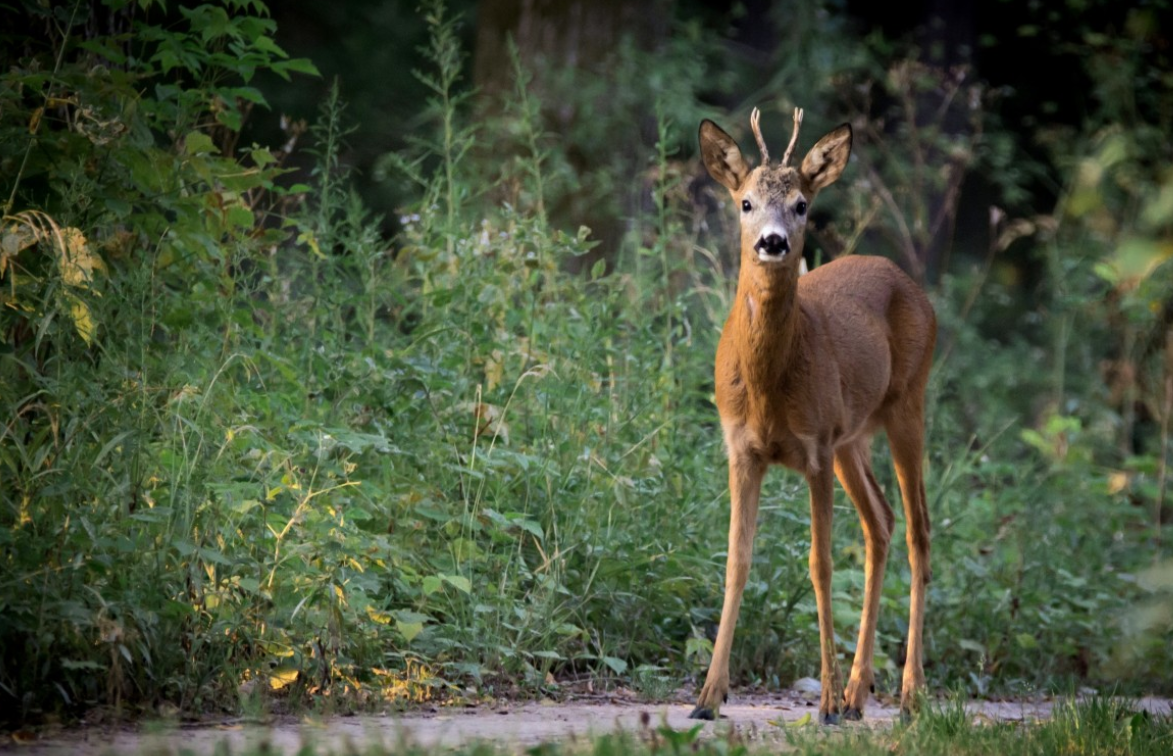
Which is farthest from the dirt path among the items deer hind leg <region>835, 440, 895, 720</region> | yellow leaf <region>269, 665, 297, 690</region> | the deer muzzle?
the deer muzzle

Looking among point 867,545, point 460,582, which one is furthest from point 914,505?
point 460,582

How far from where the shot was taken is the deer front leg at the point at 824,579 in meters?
5.53

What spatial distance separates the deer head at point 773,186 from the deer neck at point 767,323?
60 millimetres

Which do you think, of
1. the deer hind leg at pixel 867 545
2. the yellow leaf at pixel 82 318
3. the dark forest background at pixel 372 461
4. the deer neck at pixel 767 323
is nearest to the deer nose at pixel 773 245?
the deer neck at pixel 767 323

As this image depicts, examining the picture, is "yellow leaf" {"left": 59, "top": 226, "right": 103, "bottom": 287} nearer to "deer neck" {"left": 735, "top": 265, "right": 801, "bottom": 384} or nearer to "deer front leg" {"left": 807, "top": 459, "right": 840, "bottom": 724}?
"deer neck" {"left": 735, "top": 265, "right": 801, "bottom": 384}

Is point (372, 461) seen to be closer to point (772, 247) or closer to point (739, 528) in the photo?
point (739, 528)

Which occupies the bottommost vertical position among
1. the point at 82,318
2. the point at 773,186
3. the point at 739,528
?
the point at 739,528

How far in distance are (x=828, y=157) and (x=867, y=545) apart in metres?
1.67

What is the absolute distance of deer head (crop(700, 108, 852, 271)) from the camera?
18.0 ft

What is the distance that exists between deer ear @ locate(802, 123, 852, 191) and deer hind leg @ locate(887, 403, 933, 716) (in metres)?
1.38

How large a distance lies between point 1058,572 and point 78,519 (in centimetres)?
541

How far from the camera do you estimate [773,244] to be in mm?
5367

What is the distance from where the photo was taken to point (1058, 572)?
26.6 ft

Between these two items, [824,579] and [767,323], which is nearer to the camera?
[767,323]
